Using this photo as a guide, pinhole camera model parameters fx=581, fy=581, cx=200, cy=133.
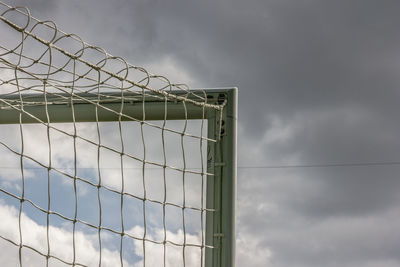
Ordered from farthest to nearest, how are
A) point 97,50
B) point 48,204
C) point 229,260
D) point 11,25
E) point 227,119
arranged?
point 227,119, point 229,260, point 97,50, point 48,204, point 11,25

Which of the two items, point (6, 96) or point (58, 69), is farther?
point (6, 96)

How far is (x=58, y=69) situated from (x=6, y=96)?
19.0 inches

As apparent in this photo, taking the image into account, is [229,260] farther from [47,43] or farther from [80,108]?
[47,43]

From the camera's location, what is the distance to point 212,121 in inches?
82.4

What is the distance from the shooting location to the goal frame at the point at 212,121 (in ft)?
6.46

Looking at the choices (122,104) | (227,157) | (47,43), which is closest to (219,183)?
(227,157)

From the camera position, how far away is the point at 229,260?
1946 mm

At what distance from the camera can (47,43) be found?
5.60ft

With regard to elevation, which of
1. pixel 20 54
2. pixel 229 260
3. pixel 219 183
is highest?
pixel 20 54

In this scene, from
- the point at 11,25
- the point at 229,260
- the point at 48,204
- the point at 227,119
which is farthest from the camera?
the point at 227,119

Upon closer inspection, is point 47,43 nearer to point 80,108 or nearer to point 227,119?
point 80,108

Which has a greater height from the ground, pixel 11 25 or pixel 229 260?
pixel 11 25

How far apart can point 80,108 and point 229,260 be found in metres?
0.76

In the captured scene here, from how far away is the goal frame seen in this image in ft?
6.46
